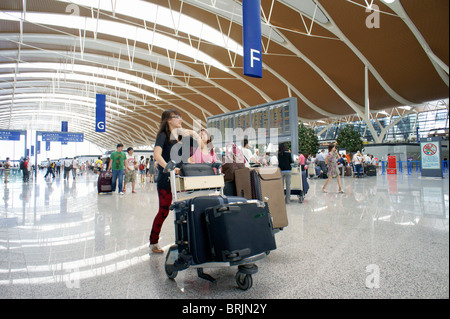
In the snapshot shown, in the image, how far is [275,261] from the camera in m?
3.11

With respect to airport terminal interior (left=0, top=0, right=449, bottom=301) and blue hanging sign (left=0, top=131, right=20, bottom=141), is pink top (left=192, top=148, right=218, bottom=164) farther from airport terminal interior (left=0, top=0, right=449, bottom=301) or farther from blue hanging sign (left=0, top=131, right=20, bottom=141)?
blue hanging sign (left=0, top=131, right=20, bottom=141)

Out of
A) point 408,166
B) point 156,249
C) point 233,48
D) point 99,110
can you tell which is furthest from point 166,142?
point 408,166

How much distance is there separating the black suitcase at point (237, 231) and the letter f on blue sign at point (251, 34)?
19.9 ft

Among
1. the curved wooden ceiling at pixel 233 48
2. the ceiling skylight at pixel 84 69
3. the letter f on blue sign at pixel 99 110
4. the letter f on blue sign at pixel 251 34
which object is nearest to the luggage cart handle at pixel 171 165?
the letter f on blue sign at pixel 251 34

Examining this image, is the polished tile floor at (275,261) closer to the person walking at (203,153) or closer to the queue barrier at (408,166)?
the person walking at (203,153)

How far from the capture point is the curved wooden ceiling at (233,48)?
16422 mm

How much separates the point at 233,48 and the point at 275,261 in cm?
2033

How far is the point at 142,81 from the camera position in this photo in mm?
30938

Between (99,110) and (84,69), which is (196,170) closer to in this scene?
(99,110)

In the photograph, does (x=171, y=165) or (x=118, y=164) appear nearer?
(x=171, y=165)

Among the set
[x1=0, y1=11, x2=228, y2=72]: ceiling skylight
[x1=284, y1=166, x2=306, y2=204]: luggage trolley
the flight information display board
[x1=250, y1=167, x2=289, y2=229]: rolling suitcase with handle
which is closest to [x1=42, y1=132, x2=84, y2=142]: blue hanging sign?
[x1=0, y1=11, x2=228, y2=72]: ceiling skylight
